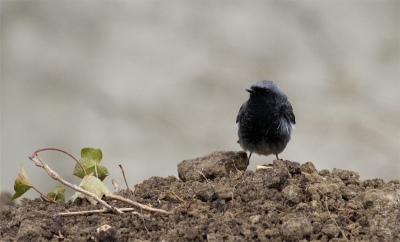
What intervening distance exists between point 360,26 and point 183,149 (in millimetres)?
3321

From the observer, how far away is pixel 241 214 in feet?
9.57

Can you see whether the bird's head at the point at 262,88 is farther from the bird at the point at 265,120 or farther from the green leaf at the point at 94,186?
the green leaf at the point at 94,186

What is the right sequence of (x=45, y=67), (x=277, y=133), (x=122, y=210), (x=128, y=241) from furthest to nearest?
(x=45, y=67), (x=277, y=133), (x=122, y=210), (x=128, y=241)

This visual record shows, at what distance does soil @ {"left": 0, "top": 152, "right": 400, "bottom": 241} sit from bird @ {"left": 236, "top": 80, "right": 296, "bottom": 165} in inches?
63.9

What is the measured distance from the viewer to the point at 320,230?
9.08 ft

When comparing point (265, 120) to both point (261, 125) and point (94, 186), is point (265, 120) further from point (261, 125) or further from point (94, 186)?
point (94, 186)

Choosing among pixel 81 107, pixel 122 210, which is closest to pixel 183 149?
pixel 81 107

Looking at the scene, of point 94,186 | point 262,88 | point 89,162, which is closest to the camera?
point 94,186

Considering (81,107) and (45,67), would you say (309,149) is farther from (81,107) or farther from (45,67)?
(45,67)

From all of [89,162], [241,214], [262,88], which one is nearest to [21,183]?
[89,162]

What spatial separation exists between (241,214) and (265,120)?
Result: 92.0 inches

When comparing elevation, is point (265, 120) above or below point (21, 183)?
above

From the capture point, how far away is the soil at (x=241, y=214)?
2.73 meters

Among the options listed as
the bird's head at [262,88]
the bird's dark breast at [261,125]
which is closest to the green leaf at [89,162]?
the bird's head at [262,88]
